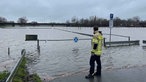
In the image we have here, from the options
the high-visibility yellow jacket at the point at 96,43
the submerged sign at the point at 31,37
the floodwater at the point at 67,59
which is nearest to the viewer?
the high-visibility yellow jacket at the point at 96,43

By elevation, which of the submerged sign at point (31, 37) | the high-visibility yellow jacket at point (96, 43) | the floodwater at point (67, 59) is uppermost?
the high-visibility yellow jacket at point (96, 43)

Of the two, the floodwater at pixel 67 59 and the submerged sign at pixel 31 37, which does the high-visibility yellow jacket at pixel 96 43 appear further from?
the submerged sign at pixel 31 37

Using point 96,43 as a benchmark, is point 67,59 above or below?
below

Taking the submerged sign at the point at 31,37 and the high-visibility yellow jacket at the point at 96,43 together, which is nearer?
the high-visibility yellow jacket at the point at 96,43

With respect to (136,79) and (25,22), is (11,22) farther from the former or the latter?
(136,79)

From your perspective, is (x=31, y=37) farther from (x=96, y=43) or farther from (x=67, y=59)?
(x=96, y=43)

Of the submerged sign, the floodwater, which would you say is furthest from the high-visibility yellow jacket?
the submerged sign

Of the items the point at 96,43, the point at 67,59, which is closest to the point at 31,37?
the point at 67,59

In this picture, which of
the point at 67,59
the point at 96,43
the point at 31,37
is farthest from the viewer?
the point at 31,37

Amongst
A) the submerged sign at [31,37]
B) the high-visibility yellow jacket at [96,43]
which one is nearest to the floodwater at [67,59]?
the submerged sign at [31,37]

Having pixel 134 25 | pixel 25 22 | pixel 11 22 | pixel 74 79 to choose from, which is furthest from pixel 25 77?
pixel 25 22

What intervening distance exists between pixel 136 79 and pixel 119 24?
152 metres

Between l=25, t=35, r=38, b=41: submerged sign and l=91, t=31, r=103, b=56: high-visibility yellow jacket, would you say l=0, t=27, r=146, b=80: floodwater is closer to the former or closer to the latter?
l=25, t=35, r=38, b=41: submerged sign

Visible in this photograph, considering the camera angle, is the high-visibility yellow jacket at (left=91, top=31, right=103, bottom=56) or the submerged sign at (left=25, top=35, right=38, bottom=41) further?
the submerged sign at (left=25, top=35, right=38, bottom=41)
